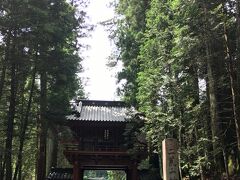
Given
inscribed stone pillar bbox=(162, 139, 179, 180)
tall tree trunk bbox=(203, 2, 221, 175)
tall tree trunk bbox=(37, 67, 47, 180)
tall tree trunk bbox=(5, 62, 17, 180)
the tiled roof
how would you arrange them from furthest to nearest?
the tiled roof, tall tree trunk bbox=(37, 67, 47, 180), tall tree trunk bbox=(5, 62, 17, 180), tall tree trunk bbox=(203, 2, 221, 175), inscribed stone pillar bbox=(162, 139, 179, 180)

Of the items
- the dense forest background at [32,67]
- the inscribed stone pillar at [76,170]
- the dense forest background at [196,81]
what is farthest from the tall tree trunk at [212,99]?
the inscribed stone pillar at [76,170]

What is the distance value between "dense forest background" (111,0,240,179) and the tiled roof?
4.14 metres

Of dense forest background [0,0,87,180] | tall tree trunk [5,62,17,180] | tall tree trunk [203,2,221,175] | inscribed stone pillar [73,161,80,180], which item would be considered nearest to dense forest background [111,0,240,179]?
tall tree trunk [203,2,221,175]

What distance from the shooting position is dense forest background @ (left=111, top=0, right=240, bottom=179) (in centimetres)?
1182

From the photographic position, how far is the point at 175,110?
14812 millimetres

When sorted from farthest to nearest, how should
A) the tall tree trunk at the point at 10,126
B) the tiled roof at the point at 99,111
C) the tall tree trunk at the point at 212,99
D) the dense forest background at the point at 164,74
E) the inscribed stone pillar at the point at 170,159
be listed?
the tiled roof at the point at 99,111 → the tall tree trunk at the point at 10,126 → the dense forest background at the point at 164,74 → the tall tree trunk at the point at 212,99 → the inscribed stone pillar at the point at 170,159

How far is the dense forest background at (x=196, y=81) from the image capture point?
11820 mm

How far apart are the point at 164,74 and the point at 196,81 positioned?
1.84 metres

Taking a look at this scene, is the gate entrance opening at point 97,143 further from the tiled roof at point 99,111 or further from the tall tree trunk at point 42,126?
the tall tree trunk at point 42,126

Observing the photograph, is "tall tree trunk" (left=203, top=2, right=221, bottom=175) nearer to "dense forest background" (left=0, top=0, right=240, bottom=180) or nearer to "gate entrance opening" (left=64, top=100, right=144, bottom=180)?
"dense forest background" (left=0, top=0, right=240, bottom=180)

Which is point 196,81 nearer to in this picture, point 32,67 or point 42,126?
point 32,67

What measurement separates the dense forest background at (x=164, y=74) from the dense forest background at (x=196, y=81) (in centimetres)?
4

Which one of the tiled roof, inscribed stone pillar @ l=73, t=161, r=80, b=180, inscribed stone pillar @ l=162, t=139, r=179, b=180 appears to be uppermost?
the tiled roof

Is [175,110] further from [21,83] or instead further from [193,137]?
[21,83]
